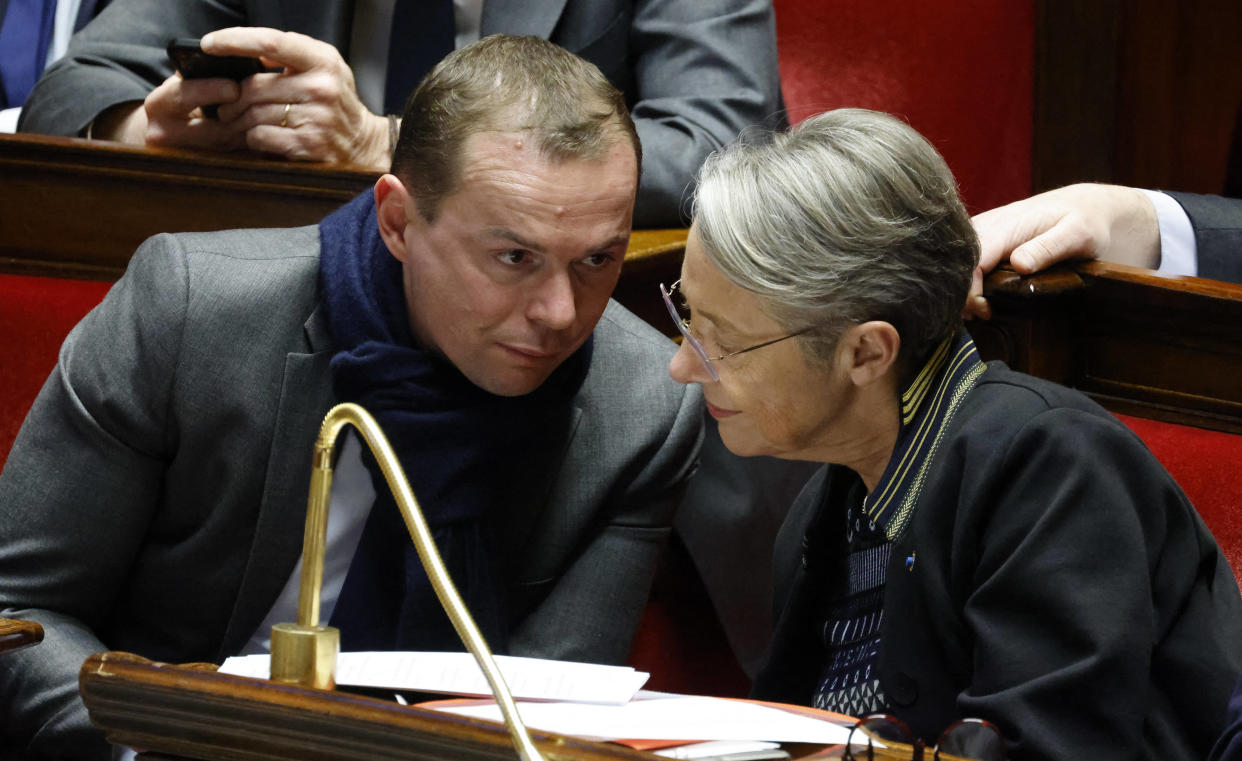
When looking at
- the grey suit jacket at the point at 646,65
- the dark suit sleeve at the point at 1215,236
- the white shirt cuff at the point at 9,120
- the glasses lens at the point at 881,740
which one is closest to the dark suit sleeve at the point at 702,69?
the grey suit jacket at the point at 646,65

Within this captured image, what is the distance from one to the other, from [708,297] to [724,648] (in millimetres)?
958

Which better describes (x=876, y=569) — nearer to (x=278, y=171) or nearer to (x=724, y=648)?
(x=724, y=648)

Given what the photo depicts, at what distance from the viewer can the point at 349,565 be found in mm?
1677

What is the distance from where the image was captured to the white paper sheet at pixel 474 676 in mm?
893

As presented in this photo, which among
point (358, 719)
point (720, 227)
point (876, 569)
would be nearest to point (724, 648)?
point (876, 569)

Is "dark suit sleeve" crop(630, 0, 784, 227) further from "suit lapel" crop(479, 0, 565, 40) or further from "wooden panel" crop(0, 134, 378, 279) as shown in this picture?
"wooden panel" crop(0, 134, 378, 279)

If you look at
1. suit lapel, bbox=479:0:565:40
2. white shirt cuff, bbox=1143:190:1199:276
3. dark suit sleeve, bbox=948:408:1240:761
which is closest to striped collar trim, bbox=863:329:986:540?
dark suit sleeve, bbox=948:408:1240:761

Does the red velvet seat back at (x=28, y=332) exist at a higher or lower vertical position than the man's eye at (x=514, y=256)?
lower

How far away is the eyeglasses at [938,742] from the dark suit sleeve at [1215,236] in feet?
3.77

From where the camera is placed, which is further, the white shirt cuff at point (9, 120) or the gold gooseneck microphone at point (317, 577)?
the white shirt cuff at point (9, 120)

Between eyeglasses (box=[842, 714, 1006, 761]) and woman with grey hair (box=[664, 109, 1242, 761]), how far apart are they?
0.97 ft

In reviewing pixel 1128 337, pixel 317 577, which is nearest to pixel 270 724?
pixel 317 577

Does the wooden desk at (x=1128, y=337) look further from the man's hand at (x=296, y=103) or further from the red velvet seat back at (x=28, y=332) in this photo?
the red velvet seat back at (x=28, y=332)

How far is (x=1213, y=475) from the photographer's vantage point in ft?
4.95
